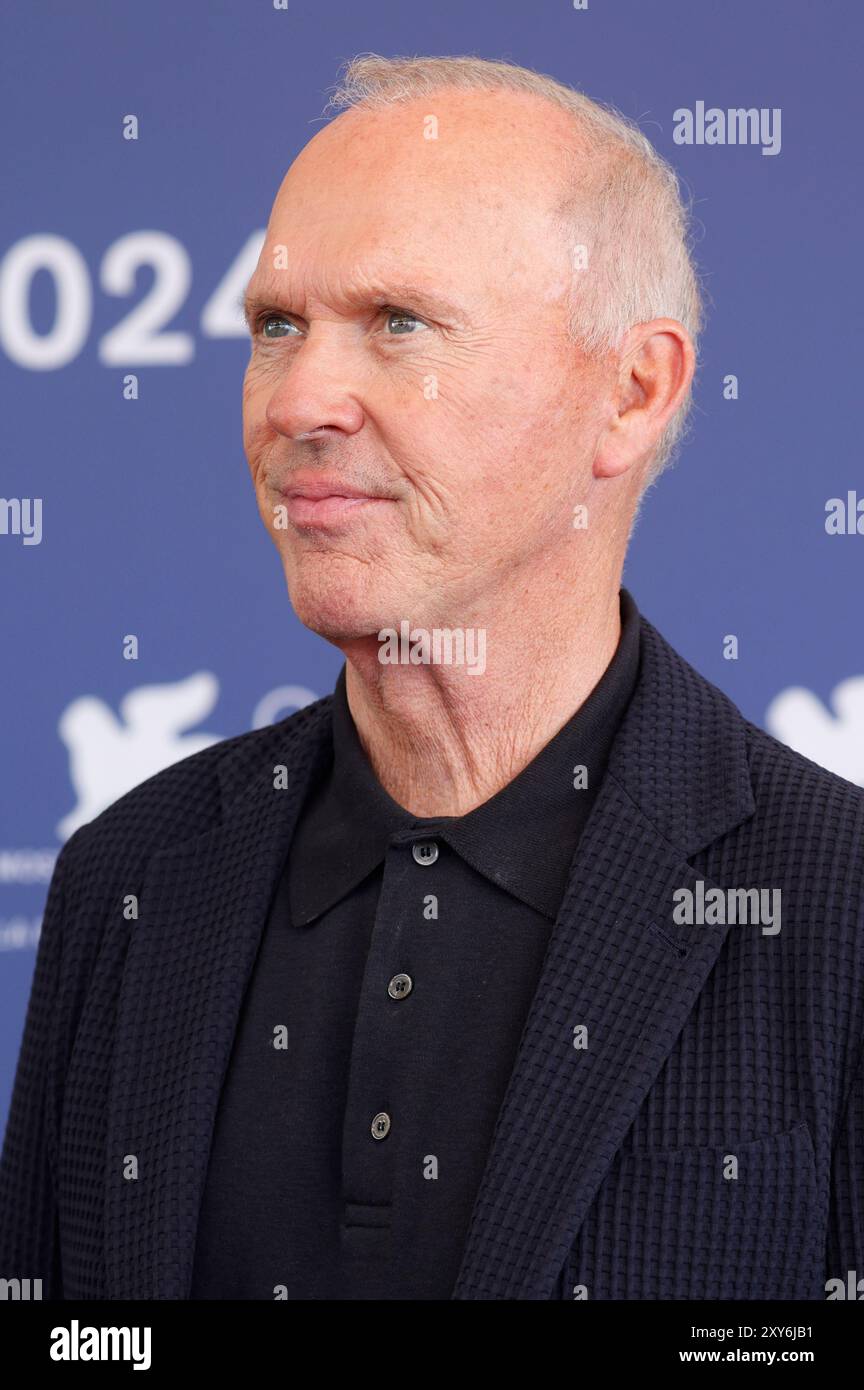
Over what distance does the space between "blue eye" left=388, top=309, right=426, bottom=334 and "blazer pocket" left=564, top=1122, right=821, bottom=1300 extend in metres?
0.62

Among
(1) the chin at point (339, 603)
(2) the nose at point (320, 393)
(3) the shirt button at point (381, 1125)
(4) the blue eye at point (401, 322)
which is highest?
(4) the blue eye at point (401, 322)

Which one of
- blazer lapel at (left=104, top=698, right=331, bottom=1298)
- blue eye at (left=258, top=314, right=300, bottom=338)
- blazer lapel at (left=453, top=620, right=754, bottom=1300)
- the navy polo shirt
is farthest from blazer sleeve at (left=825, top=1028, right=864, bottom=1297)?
blue eye at (left=258, top=314, right=300, bottom=338)

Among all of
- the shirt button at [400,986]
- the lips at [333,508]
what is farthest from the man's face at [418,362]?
the shirt button at [400,986]

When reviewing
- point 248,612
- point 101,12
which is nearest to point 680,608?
point 248,612

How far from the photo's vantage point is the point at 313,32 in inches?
91.4

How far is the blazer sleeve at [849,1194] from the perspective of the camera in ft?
3.63

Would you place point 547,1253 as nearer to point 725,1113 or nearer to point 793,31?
point 725,1113

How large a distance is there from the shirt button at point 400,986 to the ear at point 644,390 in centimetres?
43

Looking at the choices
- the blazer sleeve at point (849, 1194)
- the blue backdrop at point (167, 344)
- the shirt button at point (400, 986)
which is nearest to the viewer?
the blazer sleeve at point (849, 1194)

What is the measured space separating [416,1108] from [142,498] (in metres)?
1.32

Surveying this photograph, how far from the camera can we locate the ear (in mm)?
1358

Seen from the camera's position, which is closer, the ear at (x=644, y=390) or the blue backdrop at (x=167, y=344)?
the ear at (x=644, y=390)

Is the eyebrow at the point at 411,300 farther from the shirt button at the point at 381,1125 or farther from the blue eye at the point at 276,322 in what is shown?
the shirt button at the point at 381,1125

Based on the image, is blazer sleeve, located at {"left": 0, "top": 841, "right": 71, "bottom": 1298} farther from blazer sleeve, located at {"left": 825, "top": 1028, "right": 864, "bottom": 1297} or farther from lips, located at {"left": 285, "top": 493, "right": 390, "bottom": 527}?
blazer sleeve, located at {"left": 825, "top": 1028, "right": 864, "bottom": 1297}
